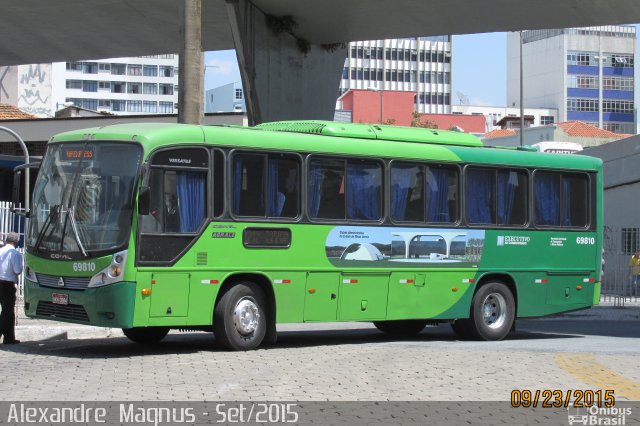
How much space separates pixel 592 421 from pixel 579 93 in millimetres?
136182

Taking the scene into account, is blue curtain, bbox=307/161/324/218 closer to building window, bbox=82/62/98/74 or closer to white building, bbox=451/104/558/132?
white building, bbox=451/104/558/132

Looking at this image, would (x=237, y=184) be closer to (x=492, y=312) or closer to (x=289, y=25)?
(x=492, y=312)

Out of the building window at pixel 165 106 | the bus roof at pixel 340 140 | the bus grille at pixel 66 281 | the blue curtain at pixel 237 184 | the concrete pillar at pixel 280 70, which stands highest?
the building window at pixel 165 106

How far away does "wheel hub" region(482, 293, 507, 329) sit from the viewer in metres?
18.1

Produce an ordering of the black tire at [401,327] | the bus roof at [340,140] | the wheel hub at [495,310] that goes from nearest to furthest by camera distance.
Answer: the bus roof at [340,140]
the wheel hub at [495,310]
the black tire at [401,327]

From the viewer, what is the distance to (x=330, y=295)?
A: 52.3 feet

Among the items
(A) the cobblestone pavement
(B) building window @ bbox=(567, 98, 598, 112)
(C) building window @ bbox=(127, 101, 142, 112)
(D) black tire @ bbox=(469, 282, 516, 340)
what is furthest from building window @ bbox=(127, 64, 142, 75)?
(D) black tire @ bbox=(469, 282, 516, 340)

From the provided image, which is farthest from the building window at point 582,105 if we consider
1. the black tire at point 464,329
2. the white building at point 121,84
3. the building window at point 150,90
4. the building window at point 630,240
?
the black tire at point 464,329

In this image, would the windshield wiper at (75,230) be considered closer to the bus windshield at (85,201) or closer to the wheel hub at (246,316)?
the bus windshield at (85,201)

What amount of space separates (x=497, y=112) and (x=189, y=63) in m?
135

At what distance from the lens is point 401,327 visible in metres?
19.1

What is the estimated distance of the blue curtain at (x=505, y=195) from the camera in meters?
18.2

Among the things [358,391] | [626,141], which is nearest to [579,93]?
[626,141]

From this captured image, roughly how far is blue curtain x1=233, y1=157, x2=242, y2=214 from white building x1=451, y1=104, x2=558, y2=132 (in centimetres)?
12652
